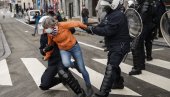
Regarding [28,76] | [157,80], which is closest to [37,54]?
[28,76]

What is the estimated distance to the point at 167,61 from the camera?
33.1ft

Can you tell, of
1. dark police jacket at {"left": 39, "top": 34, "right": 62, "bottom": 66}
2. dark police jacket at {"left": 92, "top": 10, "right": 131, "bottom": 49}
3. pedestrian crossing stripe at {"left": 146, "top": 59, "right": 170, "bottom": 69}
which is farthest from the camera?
pedestrian crossing stripe at {"left": 146, "top": 59, "right": 170, "bottom": 69}

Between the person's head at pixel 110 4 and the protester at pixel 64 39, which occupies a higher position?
the person's head at pixel 110 4

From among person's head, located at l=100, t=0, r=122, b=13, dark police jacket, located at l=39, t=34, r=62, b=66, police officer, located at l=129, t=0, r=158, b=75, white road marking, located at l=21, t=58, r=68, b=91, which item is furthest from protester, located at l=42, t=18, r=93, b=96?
police officer, located at l=129, t=0, r=158, b=75

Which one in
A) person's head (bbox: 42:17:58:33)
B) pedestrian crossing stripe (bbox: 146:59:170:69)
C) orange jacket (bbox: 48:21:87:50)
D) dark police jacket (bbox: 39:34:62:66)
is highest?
person's head (bbox: 42:17:58:33)

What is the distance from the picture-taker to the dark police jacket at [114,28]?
5885 mm

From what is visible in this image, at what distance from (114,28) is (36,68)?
4414 mm

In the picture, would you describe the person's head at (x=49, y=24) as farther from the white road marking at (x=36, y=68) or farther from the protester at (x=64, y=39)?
the white road marking at (x=36, y=68)

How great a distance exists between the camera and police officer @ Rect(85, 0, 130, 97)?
590 centimetres

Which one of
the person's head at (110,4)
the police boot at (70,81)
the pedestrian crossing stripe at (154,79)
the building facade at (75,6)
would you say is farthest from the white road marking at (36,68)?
the building facade at (75,6)

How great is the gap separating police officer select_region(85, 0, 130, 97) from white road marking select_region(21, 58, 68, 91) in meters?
1.51

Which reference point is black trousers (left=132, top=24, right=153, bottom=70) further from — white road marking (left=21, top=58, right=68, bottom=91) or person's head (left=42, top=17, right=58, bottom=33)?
person's head (left=42, top=17, right=58, bottom=33)

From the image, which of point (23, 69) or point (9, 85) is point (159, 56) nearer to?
point (23, 69)

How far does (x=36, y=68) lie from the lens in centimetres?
985
